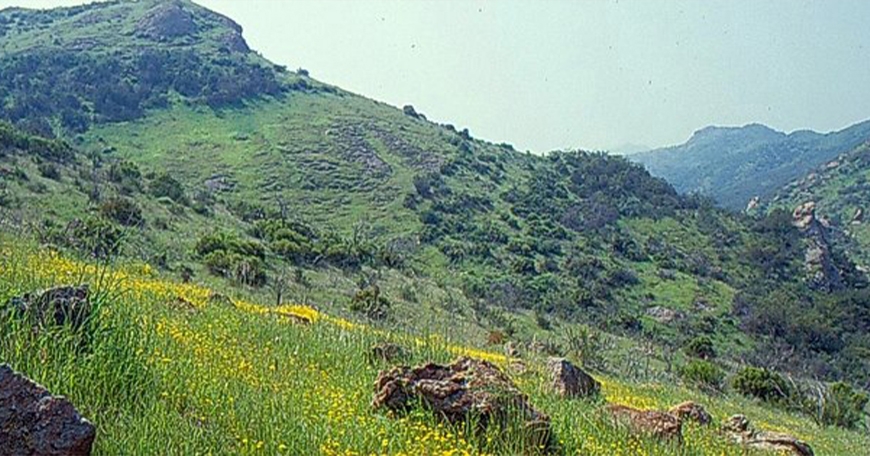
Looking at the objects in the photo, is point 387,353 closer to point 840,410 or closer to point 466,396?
point 466,396

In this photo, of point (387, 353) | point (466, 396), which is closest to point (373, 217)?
point (387, 353)

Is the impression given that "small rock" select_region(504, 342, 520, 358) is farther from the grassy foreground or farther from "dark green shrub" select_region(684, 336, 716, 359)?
"dark green shrub" select_region(684, 336, 716, 359)

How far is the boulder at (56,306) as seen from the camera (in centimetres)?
484

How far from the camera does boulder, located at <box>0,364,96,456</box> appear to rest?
348cm

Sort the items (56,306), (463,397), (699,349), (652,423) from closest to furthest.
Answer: (56,306) < (463,397) < (652,423) < (699,349)

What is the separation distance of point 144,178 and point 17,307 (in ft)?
125

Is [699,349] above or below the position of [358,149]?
below

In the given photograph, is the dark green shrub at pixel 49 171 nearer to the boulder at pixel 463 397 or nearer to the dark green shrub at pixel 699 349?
the boulder at pixel 463 397

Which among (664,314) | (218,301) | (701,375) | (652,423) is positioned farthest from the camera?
(664,314)

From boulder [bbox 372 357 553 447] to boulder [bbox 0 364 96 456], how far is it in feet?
8.76

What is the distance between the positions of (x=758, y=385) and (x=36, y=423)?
77.7 ft

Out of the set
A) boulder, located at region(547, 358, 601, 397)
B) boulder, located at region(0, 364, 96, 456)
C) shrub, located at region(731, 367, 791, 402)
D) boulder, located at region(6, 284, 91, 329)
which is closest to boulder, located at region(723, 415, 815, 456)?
boulder, located at region(547, 358, 601, 397)

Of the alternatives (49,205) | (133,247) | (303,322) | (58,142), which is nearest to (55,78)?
(58,142)

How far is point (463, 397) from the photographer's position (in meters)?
5.81
